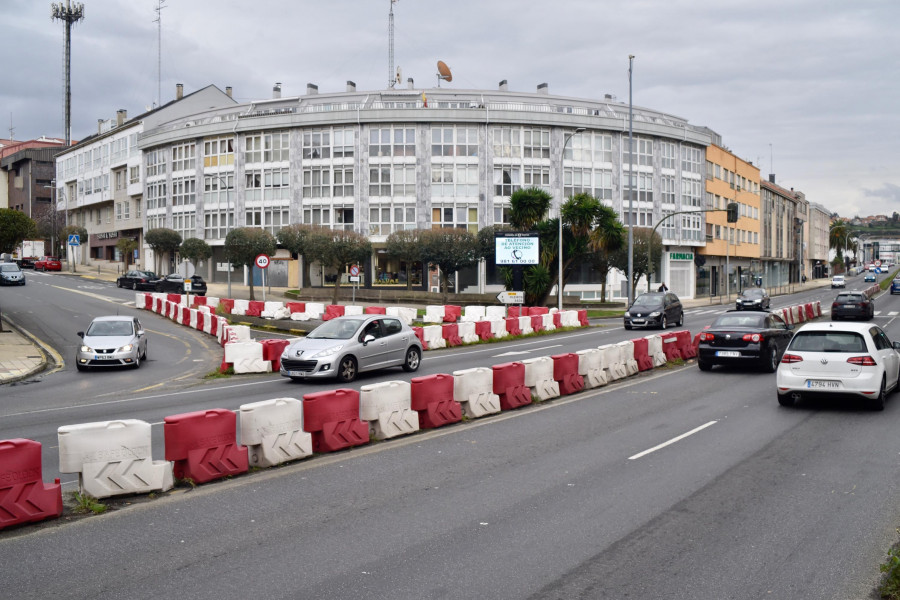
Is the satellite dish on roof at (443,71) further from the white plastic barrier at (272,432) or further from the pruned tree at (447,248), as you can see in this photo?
the white plastic barrier at (272,432)

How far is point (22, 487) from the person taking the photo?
7.29 metres

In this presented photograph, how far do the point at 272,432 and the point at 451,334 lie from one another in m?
18.7

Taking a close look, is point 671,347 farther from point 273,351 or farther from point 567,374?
point 273,351

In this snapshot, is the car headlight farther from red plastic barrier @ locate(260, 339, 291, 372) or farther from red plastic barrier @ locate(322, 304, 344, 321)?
red plastic barrier @ locate(322, 304, 344, 321)

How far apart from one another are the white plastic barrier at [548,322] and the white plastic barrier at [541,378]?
18.6 meters

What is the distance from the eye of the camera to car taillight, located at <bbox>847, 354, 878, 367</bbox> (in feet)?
42.5

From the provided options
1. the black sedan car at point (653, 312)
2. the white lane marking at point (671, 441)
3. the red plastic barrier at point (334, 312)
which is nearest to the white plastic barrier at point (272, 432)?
the white lane marking at point (671, 441)

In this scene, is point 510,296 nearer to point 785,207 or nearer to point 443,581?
point 443,581

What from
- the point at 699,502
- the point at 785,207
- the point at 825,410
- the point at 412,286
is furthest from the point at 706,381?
the point at 785,207

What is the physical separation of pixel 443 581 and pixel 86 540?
11.1ft

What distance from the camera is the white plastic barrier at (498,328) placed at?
30312mm

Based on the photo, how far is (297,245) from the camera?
5366cm

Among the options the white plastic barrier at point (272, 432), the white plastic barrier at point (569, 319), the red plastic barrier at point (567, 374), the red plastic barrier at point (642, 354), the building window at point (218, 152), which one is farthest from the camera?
the building window at point (218, 152)

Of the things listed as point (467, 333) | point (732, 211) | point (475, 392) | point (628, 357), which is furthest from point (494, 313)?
point (475, 392)
